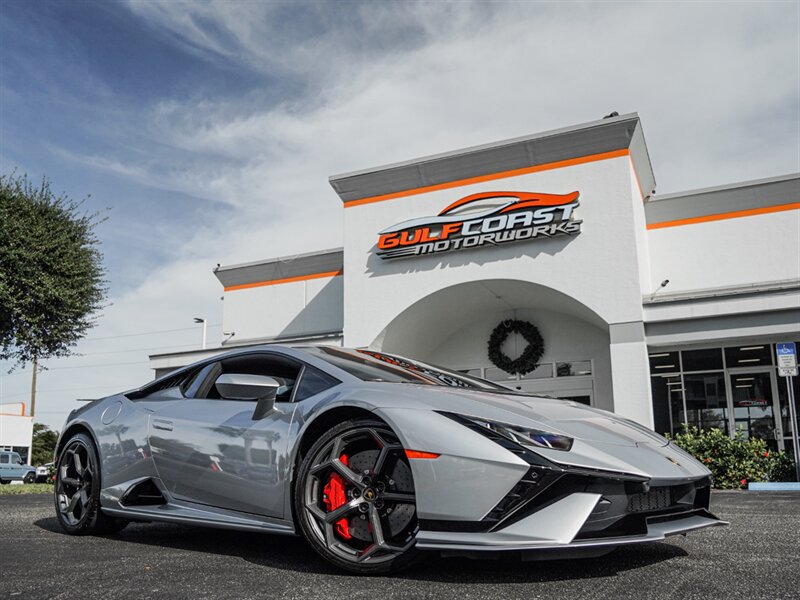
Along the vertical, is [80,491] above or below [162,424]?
below

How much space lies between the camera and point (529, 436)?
273cm

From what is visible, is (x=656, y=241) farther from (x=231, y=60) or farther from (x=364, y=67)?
(x=231, y=60)

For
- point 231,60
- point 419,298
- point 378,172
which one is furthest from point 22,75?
point 419,298

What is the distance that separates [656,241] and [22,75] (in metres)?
13.0

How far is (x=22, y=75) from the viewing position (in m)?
12.2

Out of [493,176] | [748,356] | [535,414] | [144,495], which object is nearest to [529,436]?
[535,414]

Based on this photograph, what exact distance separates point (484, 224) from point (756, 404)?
6.84m

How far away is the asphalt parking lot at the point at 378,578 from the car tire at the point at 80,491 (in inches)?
12.4

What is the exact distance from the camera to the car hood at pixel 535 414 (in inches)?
112

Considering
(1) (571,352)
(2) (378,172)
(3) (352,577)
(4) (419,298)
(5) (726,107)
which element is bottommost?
(3) (352,577)

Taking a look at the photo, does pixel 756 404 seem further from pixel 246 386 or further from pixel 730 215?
pixel 246 386

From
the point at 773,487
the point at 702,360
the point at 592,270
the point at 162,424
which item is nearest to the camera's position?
the point at 162,424

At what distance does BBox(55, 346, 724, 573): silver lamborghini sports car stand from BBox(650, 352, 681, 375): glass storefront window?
11.7 m

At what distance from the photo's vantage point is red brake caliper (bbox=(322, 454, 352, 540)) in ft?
9.90
